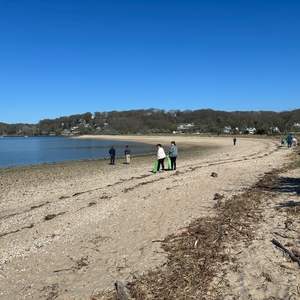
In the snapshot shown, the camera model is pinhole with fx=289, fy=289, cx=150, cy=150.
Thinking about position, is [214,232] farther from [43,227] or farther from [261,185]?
[261,185]

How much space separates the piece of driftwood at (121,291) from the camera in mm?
3982

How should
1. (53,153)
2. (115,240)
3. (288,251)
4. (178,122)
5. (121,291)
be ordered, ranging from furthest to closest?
(178,122) → (53,153) → (115,240) → (288,251) → (121,291)

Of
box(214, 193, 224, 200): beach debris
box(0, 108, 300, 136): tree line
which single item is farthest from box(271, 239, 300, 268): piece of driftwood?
box(0, 108, 300, 136): tree line

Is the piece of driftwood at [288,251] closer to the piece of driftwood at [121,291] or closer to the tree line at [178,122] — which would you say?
the piece of driftwood at [121,291]

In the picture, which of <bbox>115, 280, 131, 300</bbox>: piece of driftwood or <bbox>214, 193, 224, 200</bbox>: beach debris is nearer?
<bbox>115, 280, 131, 300</bbox>: piece of driftwood

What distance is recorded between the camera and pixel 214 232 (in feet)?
20.1

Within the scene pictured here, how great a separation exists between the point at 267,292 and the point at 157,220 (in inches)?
157

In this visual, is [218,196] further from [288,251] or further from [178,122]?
[178,122]

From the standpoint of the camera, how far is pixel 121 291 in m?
4.08

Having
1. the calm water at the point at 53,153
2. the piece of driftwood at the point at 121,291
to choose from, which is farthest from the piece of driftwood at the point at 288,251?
the calm water at the point at 53,153

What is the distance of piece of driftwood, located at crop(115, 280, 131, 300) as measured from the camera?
398 cm

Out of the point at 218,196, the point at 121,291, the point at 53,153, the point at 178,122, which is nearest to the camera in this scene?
the point at 121,291

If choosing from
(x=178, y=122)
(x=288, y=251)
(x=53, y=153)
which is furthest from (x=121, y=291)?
(x=178, y=122)

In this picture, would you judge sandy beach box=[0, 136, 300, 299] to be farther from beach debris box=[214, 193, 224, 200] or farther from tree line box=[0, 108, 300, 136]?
tree line box=[0, 108, 300, 136]
